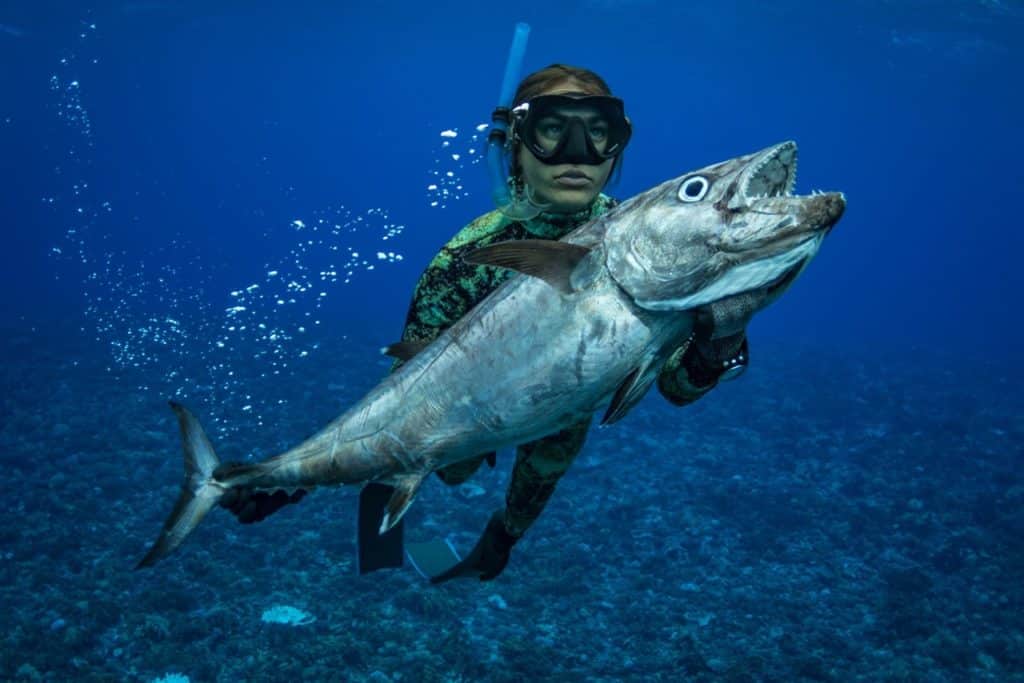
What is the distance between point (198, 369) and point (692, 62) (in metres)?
45.1

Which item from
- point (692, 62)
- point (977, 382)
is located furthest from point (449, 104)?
point (977, 382)

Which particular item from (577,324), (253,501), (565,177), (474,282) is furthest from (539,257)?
(253,501)

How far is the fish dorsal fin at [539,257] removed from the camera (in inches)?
81.5

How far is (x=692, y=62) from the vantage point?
4919 centimetres

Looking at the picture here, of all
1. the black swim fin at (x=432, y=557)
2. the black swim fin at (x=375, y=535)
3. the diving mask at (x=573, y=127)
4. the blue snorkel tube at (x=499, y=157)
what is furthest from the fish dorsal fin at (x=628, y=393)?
the black swim fin at (x=432, y=557)

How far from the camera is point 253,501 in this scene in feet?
10.3

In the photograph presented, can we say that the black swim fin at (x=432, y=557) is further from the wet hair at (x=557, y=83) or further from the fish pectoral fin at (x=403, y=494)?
the wet hair at (x=557, y=83)

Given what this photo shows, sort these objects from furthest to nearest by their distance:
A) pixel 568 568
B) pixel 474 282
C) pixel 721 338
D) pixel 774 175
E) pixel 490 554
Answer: pixel 568 568
pixel 490 554
pixel 474 282
pixel 721 338
pixel 774 175

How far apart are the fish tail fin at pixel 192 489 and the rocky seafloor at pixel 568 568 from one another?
427 centimetres

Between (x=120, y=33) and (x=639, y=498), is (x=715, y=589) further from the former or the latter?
(x=120, y=33)

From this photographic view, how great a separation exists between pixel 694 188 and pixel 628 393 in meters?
0.69

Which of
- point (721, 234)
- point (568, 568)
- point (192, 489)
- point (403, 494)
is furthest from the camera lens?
point (568, 568)

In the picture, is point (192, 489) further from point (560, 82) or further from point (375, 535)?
point (560, 82)

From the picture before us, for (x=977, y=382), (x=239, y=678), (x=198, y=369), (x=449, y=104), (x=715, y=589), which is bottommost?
(x=977, y=382)
